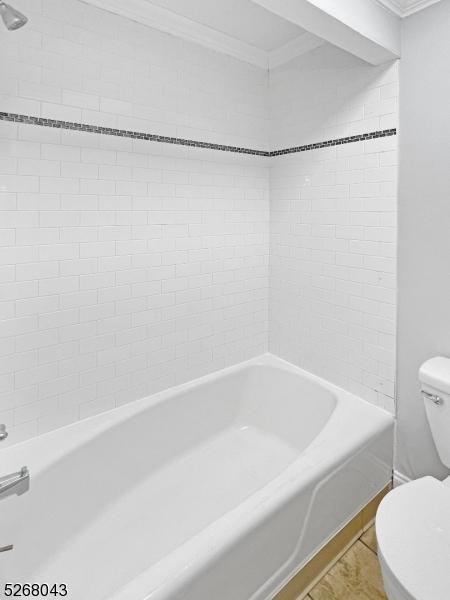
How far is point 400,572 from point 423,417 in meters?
0.87

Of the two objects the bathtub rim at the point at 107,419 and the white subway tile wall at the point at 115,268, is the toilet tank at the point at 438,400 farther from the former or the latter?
the white subway tile wall at the point at 115,268

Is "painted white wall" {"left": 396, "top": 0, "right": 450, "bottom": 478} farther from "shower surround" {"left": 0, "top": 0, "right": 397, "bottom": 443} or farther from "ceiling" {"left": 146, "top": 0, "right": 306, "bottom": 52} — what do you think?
"ceiling" {"left": 146, "top": 0, "right": 306, "bottom": 52}

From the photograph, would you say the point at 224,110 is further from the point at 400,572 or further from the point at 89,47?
the point at 400,572

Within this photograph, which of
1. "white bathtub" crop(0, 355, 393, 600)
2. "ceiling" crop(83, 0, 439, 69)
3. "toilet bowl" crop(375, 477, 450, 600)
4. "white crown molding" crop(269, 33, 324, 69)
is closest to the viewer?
"toilet bowl" crop(375, 477, 450, 600)

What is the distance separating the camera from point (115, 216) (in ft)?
5.85

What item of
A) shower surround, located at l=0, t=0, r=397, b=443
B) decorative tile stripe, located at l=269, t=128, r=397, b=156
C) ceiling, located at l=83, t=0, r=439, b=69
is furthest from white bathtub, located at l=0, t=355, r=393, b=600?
ceiling, located at l=83, t=0, r=439, b=69

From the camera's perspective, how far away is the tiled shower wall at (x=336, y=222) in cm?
182

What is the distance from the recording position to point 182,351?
2115 mm

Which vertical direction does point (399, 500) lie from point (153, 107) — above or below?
below

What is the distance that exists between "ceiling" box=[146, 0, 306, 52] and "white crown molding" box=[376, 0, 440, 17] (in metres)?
0.57

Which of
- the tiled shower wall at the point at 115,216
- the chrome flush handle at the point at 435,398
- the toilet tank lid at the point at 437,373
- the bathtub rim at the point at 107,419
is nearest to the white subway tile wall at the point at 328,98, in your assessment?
the tiled shower wall at the point at 115,216

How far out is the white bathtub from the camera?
1193mm

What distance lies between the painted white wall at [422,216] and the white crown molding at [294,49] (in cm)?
54

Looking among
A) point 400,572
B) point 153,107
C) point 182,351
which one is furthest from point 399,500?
point 153,107
